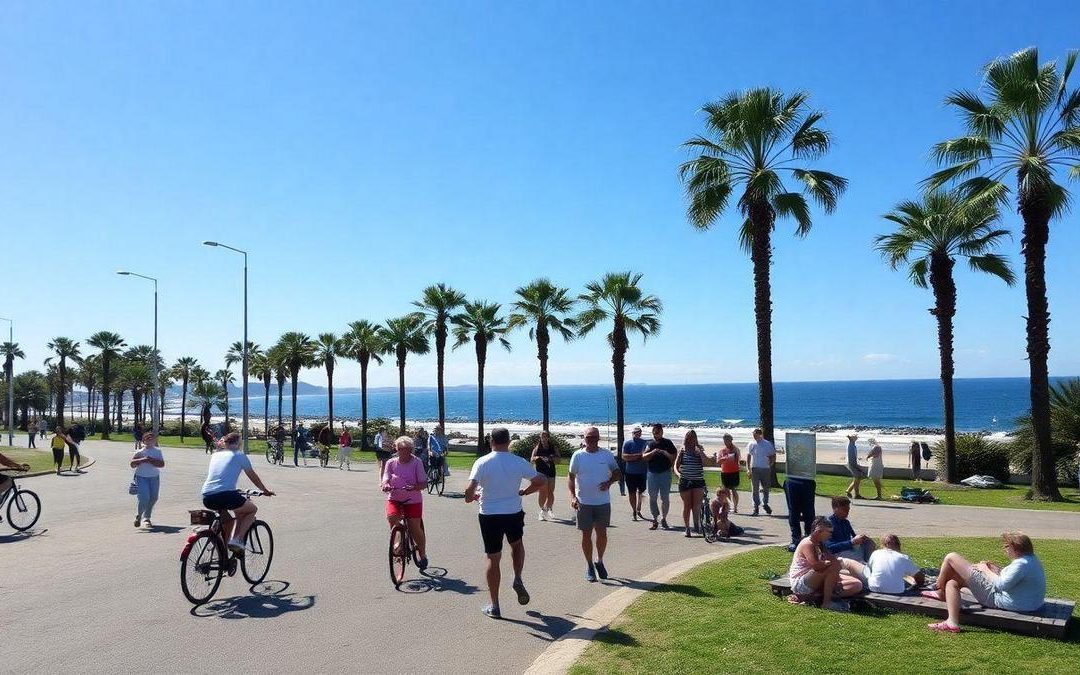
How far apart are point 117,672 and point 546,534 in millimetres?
7451

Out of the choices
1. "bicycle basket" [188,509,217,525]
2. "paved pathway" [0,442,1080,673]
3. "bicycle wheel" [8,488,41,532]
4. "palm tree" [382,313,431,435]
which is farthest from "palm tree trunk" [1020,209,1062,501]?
"palm tree" [382,313,431,435]

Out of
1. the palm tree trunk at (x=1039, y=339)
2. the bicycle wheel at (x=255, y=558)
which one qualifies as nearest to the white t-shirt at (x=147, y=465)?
the bicycle wheel at (x=255, y=558)

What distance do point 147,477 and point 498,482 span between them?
9.05 meters

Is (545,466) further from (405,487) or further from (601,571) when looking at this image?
(405,487)

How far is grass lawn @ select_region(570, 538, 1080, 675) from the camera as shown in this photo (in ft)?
18.3

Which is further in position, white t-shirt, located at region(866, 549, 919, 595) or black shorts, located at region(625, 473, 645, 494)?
black shorts, located at region(625, 473, 645, 494)

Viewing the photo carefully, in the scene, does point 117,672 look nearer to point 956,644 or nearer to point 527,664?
point 527,664

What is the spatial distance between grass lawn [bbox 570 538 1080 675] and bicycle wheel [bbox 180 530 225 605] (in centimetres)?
426

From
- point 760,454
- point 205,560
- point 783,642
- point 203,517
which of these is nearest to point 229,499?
point 203,517

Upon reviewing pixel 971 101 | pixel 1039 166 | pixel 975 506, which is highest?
pixel 971 101

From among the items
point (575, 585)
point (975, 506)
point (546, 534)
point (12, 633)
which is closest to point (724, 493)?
point (546, 534)

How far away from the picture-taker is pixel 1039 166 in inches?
715

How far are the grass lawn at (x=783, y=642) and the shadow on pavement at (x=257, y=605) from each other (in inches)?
132

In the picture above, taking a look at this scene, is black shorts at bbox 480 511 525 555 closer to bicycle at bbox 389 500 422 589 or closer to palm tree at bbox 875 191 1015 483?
bicycle at bbox 389 500 422 589
